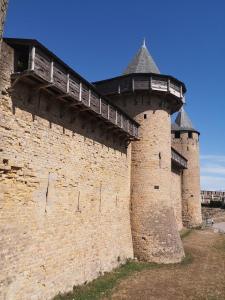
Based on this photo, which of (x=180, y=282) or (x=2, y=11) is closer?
(x=2, y=11)

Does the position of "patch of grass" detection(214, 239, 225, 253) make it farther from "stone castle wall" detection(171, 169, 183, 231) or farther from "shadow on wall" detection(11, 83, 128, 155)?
"shadow on wall" detection(11, 83, 128, 155)

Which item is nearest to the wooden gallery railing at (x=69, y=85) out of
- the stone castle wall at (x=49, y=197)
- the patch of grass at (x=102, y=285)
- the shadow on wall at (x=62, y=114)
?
the shadow on wall at (x=62, y=114)

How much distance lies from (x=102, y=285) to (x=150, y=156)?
706cm

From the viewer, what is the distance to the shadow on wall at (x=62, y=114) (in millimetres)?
8188

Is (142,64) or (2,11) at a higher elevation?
(142,64)

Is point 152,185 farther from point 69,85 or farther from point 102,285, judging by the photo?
point 69,85

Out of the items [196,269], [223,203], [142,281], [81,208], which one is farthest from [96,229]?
[223,203]

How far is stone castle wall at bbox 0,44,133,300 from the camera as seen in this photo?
24.8 feet

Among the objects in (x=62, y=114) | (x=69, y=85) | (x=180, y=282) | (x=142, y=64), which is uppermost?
(x=142, y=64)

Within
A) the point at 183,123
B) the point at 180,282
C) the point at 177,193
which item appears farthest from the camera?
the point at 183,123

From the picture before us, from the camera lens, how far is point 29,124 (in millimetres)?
8352

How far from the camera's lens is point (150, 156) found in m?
15.8

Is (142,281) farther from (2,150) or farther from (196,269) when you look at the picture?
(2,150)

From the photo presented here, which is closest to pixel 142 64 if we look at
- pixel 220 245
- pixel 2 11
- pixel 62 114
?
pixel 62 114
